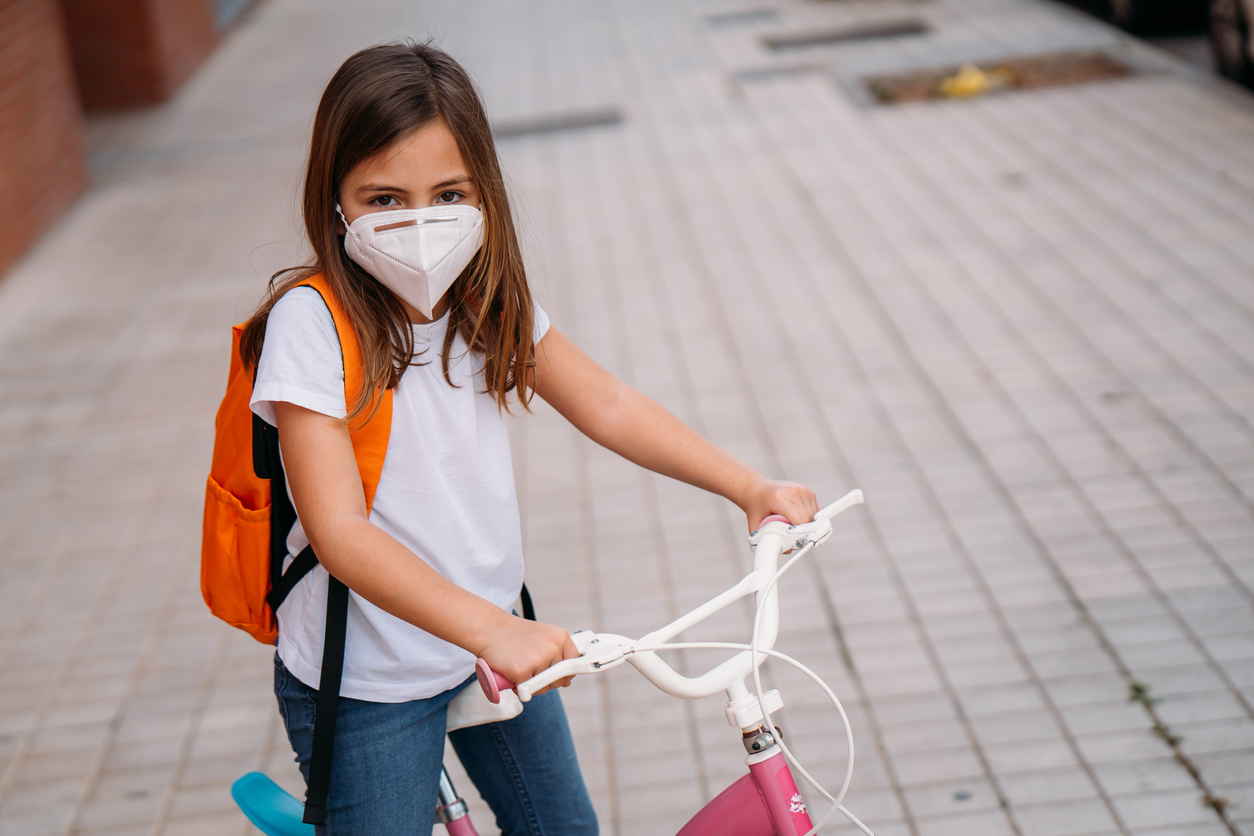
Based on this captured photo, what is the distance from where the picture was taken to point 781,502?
1.72 metres

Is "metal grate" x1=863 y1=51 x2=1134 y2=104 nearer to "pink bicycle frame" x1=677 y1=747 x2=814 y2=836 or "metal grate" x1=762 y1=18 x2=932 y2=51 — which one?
"metal grate" x1=762 y1=18 x2=932 y2=51

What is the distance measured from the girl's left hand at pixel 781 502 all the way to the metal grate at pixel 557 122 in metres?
7.30

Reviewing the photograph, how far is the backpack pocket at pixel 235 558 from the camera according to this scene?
170 centimetres

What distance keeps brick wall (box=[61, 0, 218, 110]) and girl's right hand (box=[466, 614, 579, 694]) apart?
405 inches

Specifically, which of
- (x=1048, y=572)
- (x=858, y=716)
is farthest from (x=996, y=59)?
(x=858, y=716)

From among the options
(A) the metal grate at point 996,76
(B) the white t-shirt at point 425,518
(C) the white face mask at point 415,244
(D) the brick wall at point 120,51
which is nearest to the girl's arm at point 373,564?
(B) the white t-shirt at point 425,518

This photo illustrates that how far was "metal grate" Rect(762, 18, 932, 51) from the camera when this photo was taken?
34.7ft

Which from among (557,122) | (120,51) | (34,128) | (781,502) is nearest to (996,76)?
(557,122)

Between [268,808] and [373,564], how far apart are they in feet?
2.23

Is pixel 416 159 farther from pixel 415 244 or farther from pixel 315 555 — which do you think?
pixel 315 555

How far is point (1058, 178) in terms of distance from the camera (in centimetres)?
674

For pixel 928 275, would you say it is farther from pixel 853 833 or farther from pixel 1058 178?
pixel 853 833

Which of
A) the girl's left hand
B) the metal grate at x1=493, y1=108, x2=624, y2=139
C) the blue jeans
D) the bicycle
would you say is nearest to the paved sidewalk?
the metal grate at x1=493, y1=108, x2=624, y2=139

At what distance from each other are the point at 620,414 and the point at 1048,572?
2167mm
